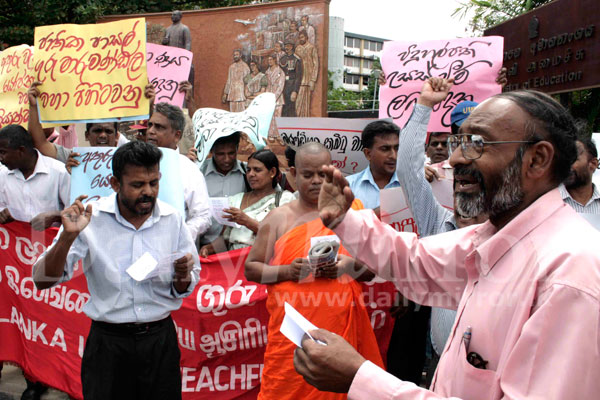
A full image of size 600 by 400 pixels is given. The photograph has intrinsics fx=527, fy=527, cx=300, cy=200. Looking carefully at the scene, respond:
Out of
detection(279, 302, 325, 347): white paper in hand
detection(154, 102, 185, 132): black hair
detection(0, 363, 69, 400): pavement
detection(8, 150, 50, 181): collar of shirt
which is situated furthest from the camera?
detection(154, 102, 185, 132): black hair

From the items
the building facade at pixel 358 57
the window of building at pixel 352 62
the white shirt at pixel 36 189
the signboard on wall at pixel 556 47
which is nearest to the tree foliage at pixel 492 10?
the signboard on wall at pixel 556 47

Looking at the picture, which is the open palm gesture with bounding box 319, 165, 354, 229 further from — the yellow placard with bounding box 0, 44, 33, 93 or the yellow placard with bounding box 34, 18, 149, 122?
the yellow placard with bounding box 0, 44, 33, 93

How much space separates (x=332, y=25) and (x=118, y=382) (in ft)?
143

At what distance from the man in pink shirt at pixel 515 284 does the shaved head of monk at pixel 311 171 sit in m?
1.31

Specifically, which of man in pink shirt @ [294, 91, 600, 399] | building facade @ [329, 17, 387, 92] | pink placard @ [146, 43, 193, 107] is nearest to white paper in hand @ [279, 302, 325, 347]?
man in pink shirt @ [294, 91, 600, 399]

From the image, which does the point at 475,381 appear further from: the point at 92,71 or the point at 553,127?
the point at 92,71

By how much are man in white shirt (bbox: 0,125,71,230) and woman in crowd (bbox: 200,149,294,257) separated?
1279 millimetres

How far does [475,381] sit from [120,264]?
204 cm

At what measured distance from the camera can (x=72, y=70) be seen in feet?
12.9

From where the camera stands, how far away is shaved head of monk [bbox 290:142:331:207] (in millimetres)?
3098

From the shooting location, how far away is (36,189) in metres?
4.02

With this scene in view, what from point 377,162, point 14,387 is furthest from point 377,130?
point 14,387

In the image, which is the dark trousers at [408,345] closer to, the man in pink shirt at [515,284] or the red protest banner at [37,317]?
the man in pink shirt at [515,284]

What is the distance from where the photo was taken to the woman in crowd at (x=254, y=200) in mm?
3803
